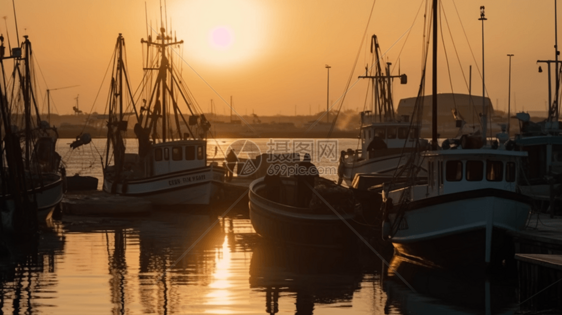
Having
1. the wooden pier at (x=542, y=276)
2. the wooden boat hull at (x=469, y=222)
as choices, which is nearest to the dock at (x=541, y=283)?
the wooden pier at (x=542, y=276)

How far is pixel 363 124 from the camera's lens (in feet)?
173

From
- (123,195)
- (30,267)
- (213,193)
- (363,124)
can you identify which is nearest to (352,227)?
(30,267)

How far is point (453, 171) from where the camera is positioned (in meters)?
22.8

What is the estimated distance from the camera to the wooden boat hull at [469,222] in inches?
851

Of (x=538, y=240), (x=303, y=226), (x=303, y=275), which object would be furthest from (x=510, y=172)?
(x=303, y=226)

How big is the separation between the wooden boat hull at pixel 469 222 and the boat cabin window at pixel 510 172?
960 mm

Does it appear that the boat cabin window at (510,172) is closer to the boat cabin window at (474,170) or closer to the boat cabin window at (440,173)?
the boat cabin window at (474,170)

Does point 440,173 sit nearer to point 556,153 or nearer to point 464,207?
point 464,207

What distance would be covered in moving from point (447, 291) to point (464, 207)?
2301 millimetres

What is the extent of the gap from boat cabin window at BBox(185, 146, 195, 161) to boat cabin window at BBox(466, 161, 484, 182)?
21.7 m

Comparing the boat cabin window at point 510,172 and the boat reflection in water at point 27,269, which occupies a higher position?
the boat cabin window at point 510,172

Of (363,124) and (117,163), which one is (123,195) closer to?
(117,163)

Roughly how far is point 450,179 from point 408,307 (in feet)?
16.4

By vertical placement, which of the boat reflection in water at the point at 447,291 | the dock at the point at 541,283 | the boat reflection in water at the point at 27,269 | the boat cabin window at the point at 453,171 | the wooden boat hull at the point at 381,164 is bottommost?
the boat reflection in water at the point at 447,291
